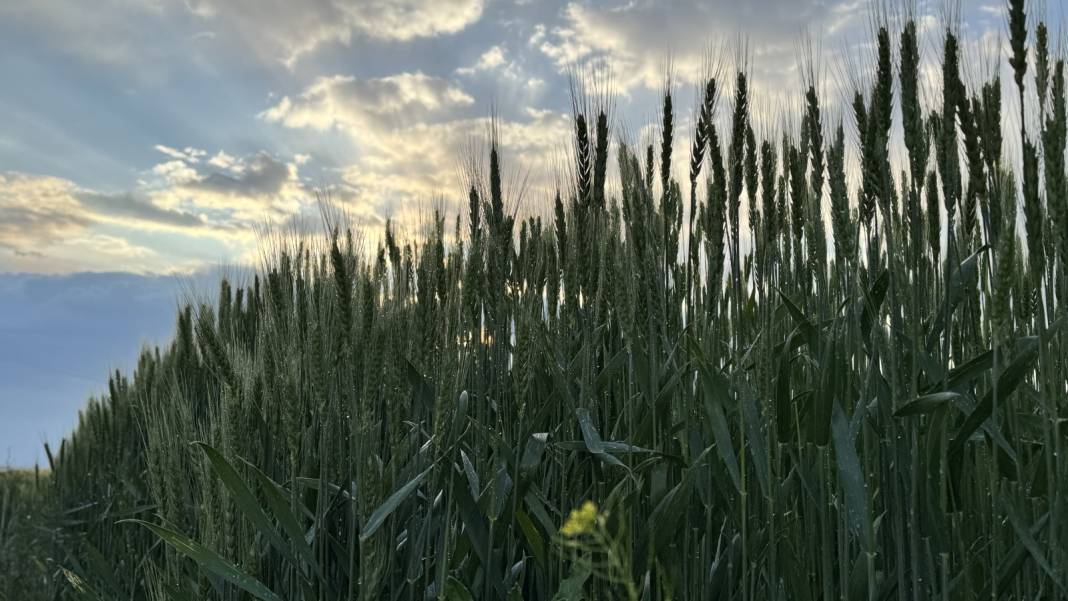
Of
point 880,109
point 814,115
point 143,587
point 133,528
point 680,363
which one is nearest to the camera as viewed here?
point 880,109

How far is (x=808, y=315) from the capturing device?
7.45 ft

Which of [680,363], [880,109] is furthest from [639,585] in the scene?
[880,109]

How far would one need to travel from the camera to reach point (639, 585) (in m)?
1.97

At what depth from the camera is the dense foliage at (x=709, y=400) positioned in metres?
1.64

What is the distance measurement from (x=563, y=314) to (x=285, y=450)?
3.70 feet

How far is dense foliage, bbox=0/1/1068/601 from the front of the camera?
164 cm

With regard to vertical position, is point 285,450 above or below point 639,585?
above

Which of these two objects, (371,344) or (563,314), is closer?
(371,344)

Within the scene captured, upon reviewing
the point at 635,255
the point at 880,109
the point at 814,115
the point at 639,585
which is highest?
the point at 814,115

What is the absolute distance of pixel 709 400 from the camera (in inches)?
73.4

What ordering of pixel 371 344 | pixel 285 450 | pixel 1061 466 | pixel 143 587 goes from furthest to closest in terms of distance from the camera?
pixel 143 587, pixel 285 450, pixel 371 344, pixel 1061 466

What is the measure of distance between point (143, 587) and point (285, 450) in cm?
151

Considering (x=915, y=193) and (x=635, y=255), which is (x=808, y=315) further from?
(x=915, y=193)

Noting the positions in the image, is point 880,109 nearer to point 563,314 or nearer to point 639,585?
point 563,314
